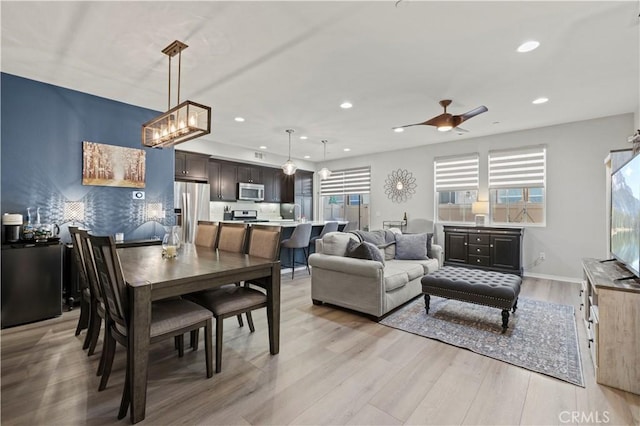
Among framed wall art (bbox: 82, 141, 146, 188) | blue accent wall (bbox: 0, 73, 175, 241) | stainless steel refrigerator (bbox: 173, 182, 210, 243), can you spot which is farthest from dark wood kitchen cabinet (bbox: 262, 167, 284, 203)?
framed wall art (bbox: 82, 141, 146, 188)

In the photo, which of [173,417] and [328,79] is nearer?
[173,417]

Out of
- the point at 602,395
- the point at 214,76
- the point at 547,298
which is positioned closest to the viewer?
the point at 602,395

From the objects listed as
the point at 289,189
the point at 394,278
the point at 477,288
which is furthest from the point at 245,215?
the point at 477,288

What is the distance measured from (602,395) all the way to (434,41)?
2.95 meters

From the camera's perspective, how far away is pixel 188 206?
5.59 metres

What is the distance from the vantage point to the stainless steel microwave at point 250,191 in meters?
7.21

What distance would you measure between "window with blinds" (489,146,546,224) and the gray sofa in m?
2.73

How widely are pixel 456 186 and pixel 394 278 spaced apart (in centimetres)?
377

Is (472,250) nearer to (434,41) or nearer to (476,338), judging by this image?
(476,338)

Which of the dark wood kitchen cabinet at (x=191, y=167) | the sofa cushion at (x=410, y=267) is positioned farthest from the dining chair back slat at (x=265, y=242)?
the dark wood kitchen cabinet at (x=191, y=167)

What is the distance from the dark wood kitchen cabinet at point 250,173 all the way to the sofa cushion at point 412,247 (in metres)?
4.34

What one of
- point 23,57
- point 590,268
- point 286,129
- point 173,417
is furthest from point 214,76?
point 590,268

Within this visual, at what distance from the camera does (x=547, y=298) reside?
4.06m

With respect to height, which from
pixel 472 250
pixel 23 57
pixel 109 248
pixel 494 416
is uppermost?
pixel 23 57
